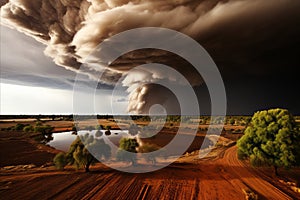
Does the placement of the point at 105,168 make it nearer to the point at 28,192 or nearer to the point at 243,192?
the point at 28,192

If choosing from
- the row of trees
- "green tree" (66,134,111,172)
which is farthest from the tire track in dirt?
"green tree" (66,134,111,172)

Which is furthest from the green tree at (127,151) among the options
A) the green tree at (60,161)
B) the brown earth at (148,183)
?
the green tree at (60,161)

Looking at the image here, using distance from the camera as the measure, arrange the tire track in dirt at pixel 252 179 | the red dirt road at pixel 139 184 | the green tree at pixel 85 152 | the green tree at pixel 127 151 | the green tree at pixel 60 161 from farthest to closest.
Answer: the green tree at pixel 127 151 < the green tree at pixel 60 161 < the green tree at pixel 85 152 < the tire track in dirt at pixel 252 179 < the red dirt road at pixel 139 184

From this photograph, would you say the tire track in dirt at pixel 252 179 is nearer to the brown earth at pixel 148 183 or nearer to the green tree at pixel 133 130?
the brown earth at pixel 148 183

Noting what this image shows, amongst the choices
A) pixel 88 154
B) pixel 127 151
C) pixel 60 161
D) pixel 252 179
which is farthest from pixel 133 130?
pixel 252 179

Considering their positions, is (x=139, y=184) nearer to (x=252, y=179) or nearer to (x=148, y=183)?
(x=148, y=183)
